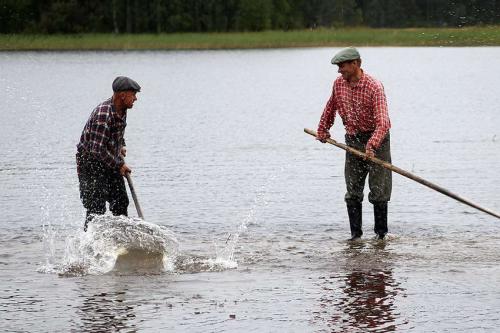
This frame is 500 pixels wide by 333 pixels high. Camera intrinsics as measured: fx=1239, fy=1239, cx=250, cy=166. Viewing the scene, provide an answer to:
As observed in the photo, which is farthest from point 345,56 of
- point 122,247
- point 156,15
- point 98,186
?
point 156,15

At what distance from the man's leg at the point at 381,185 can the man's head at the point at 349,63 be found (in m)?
0.64

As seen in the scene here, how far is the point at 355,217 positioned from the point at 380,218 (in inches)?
8.9

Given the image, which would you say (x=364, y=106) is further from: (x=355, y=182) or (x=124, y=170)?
(x=124, y=170)

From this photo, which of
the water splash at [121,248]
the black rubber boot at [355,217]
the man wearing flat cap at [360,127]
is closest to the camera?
the water splash at [121,248]

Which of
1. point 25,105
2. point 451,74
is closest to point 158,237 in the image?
point 25,105

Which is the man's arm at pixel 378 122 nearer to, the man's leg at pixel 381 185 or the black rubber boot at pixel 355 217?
the man's leg at pixel 381 185

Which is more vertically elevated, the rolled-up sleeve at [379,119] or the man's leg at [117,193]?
the rolled-up sleeve at [379,119]

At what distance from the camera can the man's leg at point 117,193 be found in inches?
393

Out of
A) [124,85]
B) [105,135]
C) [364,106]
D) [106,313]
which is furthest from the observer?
[364,106]

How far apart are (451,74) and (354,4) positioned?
4884 cm

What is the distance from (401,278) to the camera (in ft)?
30.9

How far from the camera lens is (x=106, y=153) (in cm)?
977

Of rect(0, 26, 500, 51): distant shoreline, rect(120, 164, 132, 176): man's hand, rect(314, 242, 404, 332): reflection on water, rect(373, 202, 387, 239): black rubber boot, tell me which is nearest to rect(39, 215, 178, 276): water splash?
rect(120, 164, 132, 176): man's hand

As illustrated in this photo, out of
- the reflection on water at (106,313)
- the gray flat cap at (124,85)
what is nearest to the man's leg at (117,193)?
the gray flat cap at (124,85)
